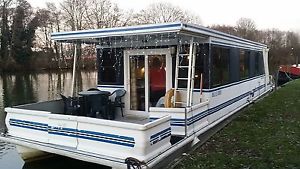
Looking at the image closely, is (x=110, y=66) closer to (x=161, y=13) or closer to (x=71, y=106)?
(x=71, y=106)

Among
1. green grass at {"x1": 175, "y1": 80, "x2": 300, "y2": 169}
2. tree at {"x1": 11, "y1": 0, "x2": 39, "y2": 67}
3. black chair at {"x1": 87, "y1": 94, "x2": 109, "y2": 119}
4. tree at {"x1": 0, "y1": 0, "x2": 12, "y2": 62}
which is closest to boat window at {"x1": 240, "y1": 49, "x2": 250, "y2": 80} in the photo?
green grass at {"x1": 175, "y1": 80, "x2": 300, "y2": 169}

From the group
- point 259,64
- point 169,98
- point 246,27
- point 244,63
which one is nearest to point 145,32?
point 169,98

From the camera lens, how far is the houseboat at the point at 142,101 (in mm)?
5008

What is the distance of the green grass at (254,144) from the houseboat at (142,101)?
1.25ft

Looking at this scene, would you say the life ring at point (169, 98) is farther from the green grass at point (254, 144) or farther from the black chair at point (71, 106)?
the black chair at point (71, 106)

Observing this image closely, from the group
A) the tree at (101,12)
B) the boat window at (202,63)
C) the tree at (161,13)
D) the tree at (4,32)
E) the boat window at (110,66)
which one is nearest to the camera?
the boat window at (202,63)

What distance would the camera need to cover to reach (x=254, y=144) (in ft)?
21.4

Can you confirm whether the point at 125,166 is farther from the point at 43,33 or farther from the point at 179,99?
the point at 43,33

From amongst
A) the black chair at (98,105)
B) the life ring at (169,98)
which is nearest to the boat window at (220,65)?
the life ring at (169,98)

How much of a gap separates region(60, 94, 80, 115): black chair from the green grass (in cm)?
296

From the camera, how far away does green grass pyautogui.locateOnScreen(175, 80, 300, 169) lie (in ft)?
17.9

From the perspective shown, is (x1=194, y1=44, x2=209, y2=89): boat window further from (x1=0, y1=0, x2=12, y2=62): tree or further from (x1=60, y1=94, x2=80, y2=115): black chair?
(x1=0, y1=0, x2=12, y2=62): tree

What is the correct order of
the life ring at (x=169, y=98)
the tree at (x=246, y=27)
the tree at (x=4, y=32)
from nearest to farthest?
the life ring at (x=169, y=98)
the tree at (x=4, y=32)
the tree at (x=246, y=27)

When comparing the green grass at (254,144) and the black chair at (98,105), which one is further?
the black chair at (98,105)
